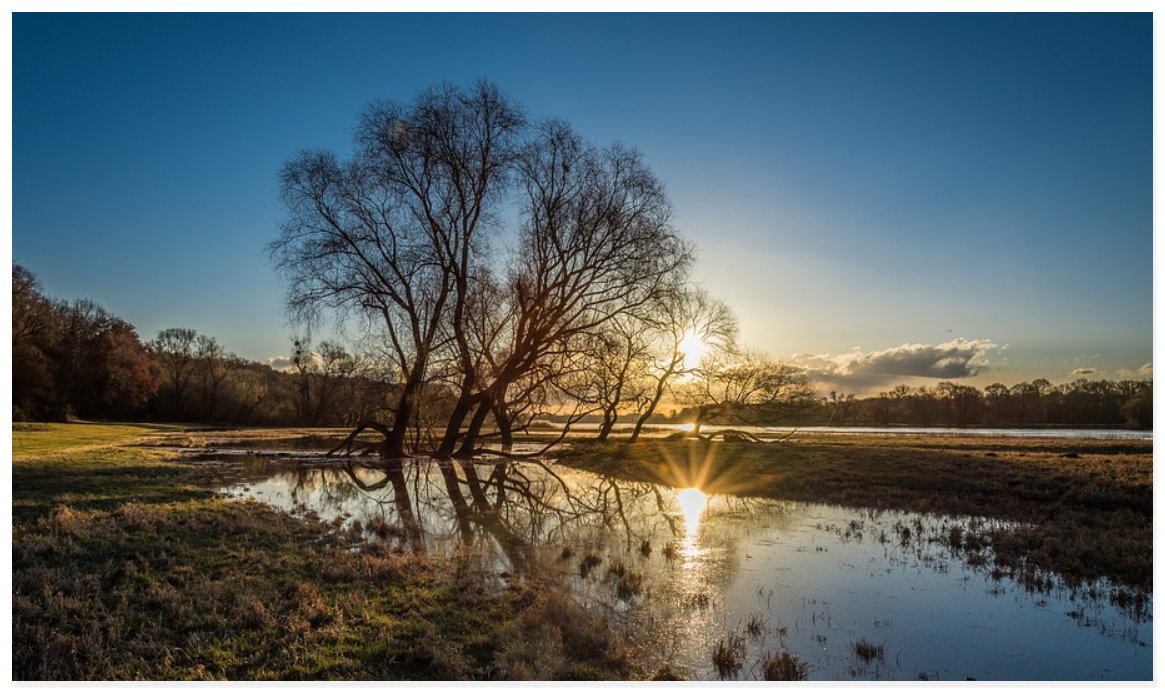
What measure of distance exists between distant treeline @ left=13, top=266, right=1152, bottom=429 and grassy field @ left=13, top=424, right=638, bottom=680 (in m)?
21.8

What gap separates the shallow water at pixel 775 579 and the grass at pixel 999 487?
106cm

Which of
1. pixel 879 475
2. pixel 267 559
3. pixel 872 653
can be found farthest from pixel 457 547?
pixel 879 475

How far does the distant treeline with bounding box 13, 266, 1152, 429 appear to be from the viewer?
48.7 m

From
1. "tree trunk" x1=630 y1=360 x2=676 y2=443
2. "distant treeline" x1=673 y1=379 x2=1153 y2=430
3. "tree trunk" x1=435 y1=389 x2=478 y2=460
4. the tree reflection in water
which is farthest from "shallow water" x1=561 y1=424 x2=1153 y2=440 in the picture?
the tree reflection in water

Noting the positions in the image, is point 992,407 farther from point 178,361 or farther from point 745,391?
point 178,361

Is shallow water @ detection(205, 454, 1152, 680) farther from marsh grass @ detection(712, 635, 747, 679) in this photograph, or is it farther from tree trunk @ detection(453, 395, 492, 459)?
tree trunk @ detection(453, 395, 492, 459)

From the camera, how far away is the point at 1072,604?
8711 mm

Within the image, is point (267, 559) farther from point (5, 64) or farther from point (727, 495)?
point (727, 495)

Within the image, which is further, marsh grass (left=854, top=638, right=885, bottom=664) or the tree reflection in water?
the tree reflection in water

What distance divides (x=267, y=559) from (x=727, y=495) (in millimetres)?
Answer: 15190

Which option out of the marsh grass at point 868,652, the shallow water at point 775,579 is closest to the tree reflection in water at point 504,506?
the shallow water at point 775,579

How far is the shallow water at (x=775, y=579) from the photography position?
6863 millimetres

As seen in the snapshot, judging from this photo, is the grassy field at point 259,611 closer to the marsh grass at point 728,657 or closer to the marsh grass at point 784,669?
the marsh grass at point 728,657

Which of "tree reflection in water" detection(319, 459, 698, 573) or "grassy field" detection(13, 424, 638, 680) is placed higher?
"grassy field" detection(13, 424, 638, 680)
